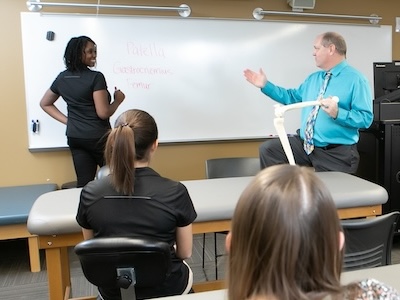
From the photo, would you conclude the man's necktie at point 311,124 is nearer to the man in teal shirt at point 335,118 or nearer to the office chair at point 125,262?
the man in teal shirt at point 335,118

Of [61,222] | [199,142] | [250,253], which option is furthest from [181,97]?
[250,253]

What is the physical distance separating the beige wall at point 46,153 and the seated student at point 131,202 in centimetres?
219

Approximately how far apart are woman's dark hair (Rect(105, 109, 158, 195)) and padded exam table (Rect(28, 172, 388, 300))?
407 millimetres

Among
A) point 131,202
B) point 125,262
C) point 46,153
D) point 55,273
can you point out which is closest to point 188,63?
point 46,153

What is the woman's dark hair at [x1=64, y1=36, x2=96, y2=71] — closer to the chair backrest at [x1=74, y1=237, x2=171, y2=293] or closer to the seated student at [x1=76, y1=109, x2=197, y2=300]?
the seated student at [x1=76, y1=109, x2=197, y2=300]

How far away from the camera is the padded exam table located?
5.34 feet

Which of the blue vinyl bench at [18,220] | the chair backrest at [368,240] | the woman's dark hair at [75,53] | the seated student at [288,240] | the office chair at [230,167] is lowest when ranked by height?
the blue vinyl bench at [18,220]

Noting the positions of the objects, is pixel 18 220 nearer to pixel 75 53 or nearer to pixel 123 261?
pixel 75 53

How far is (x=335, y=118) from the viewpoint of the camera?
7.72 feet

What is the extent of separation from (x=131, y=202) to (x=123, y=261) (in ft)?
0.66

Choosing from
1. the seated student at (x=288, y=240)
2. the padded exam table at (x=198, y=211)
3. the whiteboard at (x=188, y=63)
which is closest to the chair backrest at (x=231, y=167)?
the padded exam table at (x=198, y=211)

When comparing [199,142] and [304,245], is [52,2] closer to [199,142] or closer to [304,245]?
[199,142]

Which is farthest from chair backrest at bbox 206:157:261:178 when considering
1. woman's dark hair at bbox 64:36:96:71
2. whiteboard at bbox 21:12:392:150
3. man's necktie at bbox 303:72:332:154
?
woman's dark hair at bbox 64:36:96:71

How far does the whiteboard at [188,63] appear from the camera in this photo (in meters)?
3.30
